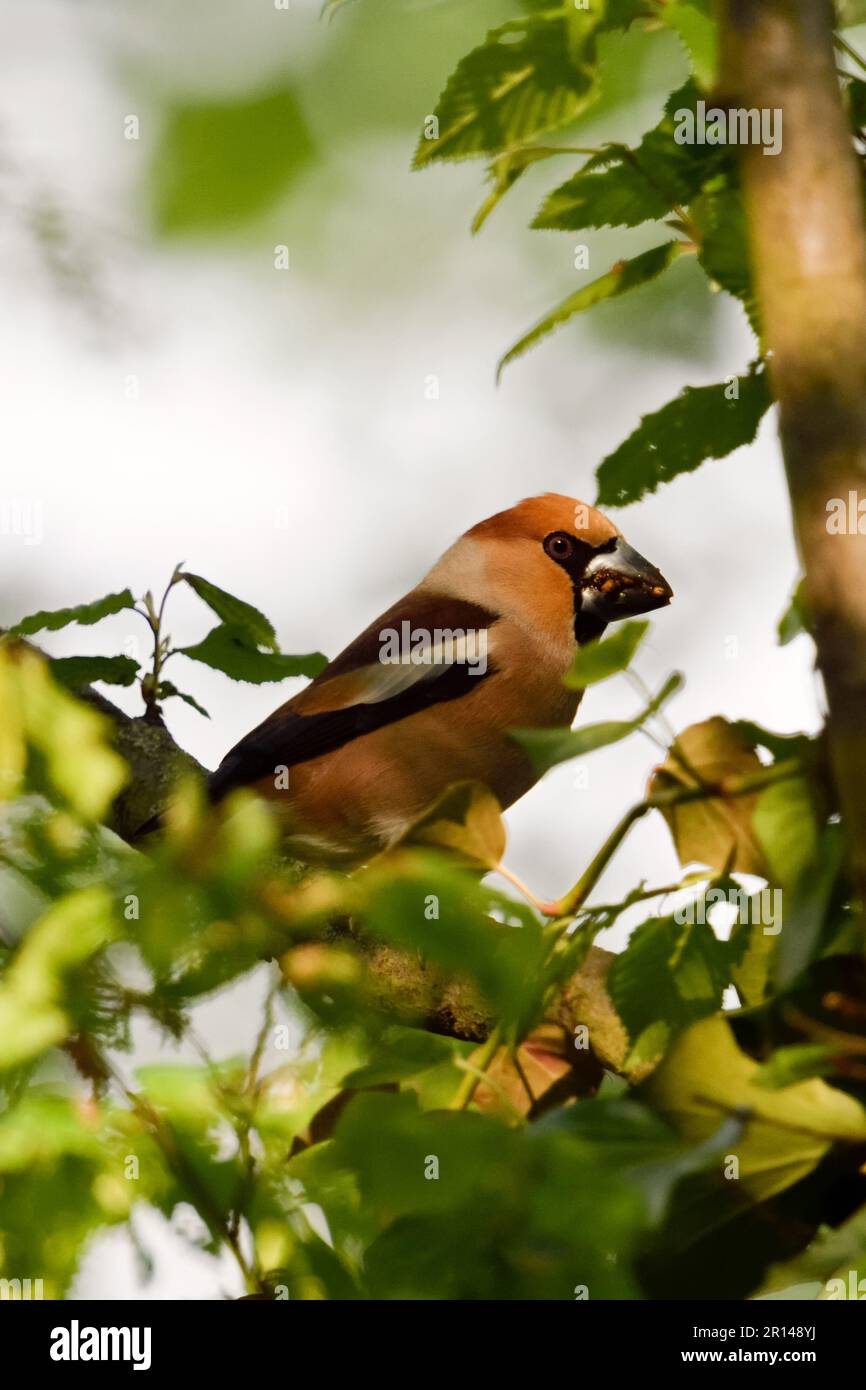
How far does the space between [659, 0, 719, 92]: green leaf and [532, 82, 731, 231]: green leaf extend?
0.20 meters

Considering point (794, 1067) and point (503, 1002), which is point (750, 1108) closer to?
point (794, 1067)

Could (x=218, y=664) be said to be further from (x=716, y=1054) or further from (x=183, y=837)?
(x=716, y=1054)

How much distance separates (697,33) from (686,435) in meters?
0.44

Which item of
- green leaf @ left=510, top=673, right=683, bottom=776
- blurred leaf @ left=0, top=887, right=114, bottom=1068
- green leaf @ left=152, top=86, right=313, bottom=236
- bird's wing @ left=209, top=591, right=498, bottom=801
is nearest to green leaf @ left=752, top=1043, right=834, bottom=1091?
green leaf @ left=510, top=673, right=683, bottom=776

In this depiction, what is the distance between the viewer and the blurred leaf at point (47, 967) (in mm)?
1129

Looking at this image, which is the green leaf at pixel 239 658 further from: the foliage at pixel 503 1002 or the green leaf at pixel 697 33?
the green leaf at pixel 697 33

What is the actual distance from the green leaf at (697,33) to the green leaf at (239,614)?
1.29 meters

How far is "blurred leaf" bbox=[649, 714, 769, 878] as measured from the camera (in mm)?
1265

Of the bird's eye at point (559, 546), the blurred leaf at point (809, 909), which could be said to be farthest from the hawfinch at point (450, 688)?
the blurred leaf at point (809, 909)

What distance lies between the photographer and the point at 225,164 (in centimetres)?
676

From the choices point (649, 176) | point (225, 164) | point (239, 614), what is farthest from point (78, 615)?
point (225, 164)

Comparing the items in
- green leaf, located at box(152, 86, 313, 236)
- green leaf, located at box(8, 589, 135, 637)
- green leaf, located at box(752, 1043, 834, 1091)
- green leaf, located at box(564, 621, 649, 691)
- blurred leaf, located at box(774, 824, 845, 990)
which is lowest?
green leaf, located at box(752, 1043, 834, 1091)

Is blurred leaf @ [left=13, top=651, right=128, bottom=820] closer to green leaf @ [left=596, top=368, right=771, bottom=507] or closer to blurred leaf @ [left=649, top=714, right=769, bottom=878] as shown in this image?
blurred leaf @ [left=649, top=714, right=769, bottom=878]

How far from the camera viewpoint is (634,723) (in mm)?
1127
